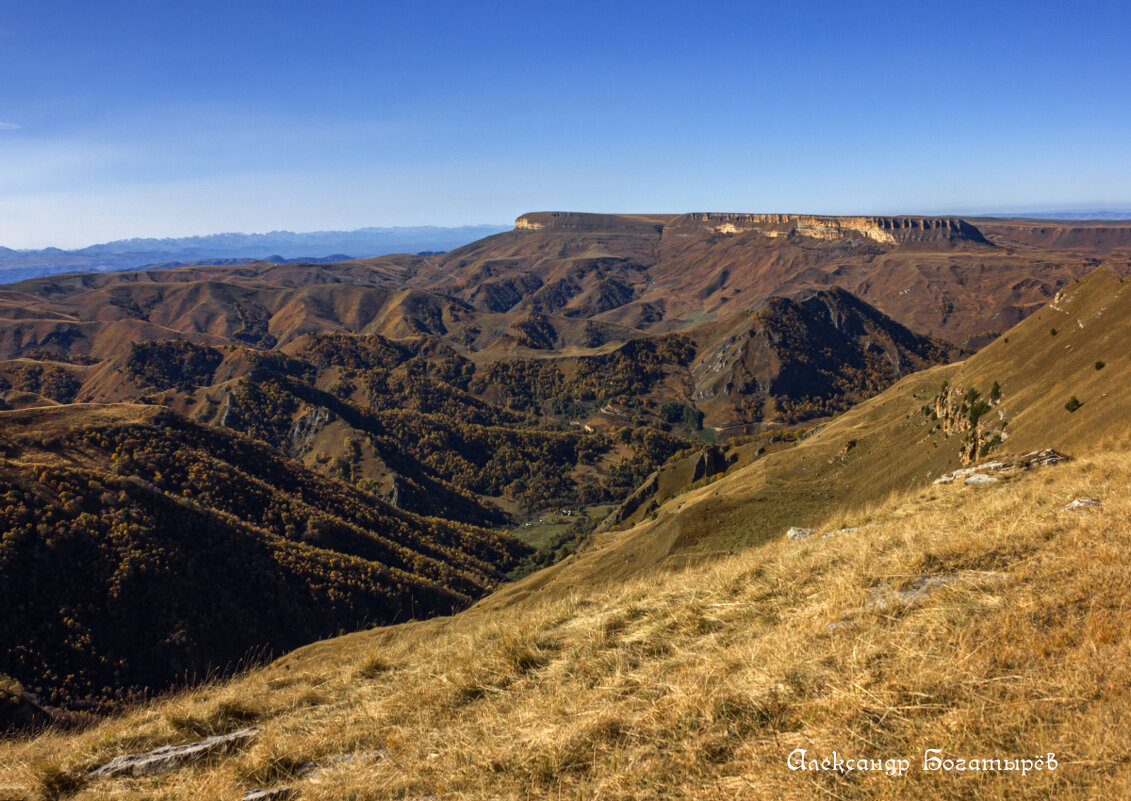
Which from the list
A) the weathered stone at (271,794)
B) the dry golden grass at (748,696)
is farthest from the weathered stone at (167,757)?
the weathered stone at (271,794)

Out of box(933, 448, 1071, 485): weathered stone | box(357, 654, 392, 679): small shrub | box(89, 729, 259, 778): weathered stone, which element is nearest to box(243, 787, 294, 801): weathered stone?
box(89, 729, 259, 778): weathered stone

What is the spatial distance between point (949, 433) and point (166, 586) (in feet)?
210

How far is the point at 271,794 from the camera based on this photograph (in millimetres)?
6980

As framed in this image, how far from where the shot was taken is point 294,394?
550 feet

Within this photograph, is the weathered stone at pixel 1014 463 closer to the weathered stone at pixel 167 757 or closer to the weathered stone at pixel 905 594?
the weathered stone at pixel 905 594

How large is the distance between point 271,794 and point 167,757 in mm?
2756

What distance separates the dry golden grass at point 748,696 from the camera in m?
→ 5.39

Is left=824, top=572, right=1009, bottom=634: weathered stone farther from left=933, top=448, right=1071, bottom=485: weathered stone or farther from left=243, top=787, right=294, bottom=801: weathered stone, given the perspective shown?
left=933, top=448, right=1071, bottom=485: weathered stone

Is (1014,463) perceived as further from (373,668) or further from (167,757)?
(167,757)

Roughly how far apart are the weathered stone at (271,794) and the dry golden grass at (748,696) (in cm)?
28

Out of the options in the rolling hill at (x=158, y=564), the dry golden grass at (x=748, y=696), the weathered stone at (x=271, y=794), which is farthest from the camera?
the rolling hill at (x=158, y=564)

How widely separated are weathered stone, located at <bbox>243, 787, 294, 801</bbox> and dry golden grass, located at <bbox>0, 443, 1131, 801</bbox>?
281 millimetres

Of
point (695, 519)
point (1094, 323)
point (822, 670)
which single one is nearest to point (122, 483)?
point (695, 519)

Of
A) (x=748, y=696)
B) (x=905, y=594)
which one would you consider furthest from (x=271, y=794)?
(x=905, y=594)
